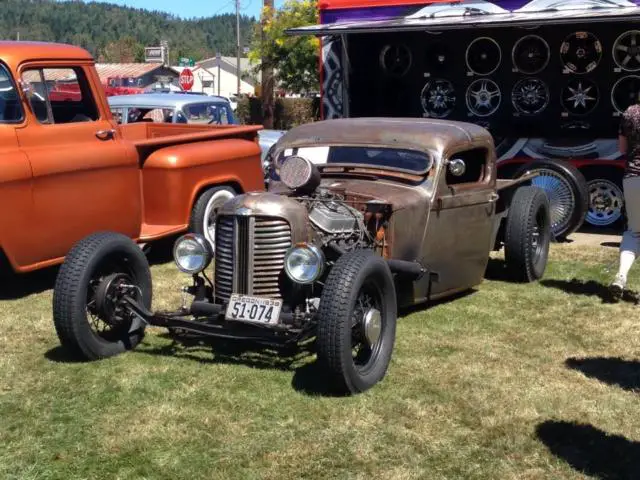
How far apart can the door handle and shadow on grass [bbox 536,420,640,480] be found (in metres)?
4.31

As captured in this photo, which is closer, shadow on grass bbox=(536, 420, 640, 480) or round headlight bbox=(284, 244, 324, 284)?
shadow on grass bbox=(536, 420, 640, 480)

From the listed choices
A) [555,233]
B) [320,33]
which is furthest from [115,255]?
[320,33]

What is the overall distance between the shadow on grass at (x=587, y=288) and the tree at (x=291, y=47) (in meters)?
19.0

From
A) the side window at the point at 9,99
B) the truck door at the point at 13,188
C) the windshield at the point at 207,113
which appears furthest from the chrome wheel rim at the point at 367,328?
the windshield at the point at 207,113

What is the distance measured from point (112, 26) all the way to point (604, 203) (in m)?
149

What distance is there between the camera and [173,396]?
4.52m

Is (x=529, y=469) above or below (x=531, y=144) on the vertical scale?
below

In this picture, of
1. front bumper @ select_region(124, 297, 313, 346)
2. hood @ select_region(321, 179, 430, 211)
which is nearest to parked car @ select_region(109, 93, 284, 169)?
hood @ select_region(321, 179, 430, 211)

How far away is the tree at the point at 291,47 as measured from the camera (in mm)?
25672

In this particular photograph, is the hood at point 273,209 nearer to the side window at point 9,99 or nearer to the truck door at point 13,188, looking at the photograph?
the truck door at point 13,188

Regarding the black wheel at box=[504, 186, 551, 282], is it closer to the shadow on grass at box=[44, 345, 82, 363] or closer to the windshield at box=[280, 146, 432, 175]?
the windshield at box=[280, 146, 432, 175]

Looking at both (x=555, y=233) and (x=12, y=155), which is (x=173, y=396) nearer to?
(x=12, y=155)

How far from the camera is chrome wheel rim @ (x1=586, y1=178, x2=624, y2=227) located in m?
10.0

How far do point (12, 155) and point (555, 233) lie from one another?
214 inches
